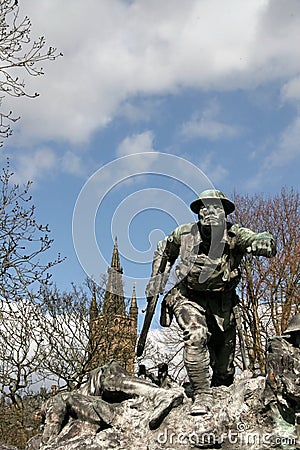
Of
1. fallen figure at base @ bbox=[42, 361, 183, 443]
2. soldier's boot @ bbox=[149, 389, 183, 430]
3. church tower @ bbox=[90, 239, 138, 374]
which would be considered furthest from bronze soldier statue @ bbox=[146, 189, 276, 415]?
church tower @ bbox=[90, 239, 138, 374]

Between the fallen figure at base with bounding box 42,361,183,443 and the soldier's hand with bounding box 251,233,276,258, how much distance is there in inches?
60.0

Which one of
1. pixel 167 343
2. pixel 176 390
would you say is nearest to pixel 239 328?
pixel 176 390

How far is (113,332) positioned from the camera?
60.5ft

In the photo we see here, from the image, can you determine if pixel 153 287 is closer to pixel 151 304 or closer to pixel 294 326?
pixel 151 304

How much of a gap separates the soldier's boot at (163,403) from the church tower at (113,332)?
39.3 ft

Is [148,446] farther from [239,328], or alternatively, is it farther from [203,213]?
[203,213]

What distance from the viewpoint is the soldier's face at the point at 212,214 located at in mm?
5805

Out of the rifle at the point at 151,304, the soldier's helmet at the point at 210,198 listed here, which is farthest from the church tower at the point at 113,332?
the soldier's helmet at the point at 210,198

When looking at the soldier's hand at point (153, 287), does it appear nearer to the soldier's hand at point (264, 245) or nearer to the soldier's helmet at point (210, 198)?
the soldier's helmet at point (210, 198)

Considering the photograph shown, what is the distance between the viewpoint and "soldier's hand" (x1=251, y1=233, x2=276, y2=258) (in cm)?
552

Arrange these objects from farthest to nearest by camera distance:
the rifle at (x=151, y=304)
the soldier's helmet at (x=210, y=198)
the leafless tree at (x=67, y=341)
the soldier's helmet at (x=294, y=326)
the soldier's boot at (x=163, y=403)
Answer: the leafless tree at (x=67, y=341) < the rifle at (x=151, y=304) < the soldier's helmet at (x=210, y=198) < the soldier's boot at (x=163, y=403) < the soldier's helmet at (x=294, y=326)

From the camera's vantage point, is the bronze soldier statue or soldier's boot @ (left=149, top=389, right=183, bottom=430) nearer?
soldier's boot @ (left=149, top=389, right=183, bottom=430)

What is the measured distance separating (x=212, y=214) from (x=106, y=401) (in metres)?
2.11

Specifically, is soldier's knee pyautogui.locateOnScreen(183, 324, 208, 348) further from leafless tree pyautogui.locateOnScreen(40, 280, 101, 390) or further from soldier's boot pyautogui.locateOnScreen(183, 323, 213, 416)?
leafless tree pyautogui.locateOnScreen(40, 280, 101, 390)
